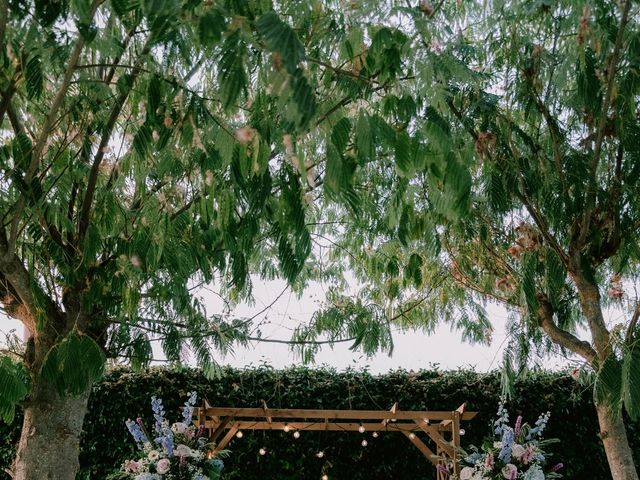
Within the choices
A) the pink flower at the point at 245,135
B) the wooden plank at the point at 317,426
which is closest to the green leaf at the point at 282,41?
the pink flower at the point at 245,135

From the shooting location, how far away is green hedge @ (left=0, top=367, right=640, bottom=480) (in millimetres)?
6660

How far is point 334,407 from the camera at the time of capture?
23.2 ft

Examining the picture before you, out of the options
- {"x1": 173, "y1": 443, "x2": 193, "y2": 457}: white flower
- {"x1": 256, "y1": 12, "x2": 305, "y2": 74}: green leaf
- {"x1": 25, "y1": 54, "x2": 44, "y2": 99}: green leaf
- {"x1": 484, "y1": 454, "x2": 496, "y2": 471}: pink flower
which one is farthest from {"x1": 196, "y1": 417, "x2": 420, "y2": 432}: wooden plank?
{"x1": 256, "y1": 12, "x2": 305, "y2": 74}: green leaf

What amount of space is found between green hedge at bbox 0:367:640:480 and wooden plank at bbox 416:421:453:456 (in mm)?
792

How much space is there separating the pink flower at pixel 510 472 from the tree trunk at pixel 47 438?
2482 millimetres

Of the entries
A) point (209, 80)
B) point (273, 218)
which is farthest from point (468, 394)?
point (273, 218)

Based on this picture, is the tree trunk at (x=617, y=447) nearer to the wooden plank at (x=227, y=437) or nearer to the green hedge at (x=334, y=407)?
the green hedge at (x=334, y=407)

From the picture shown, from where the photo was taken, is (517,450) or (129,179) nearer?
(129,179)

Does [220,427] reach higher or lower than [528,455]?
higher

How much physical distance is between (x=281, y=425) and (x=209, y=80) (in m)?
3.19

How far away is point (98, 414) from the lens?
6.66m

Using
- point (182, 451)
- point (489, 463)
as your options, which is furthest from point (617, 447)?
point (182, 451)

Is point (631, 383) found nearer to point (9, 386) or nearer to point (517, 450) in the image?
point (517, 450)

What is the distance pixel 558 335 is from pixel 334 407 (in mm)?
2992
